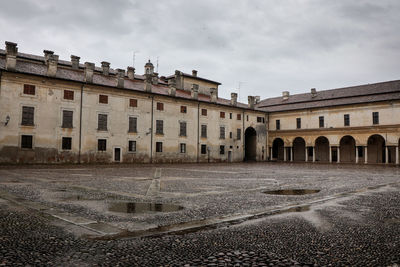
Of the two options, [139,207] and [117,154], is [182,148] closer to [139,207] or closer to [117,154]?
[117,154]

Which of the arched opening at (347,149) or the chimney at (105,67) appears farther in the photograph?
the arched opening at (347,149)

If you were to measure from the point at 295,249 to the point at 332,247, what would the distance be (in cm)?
53

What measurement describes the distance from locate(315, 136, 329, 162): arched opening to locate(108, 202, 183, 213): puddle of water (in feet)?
152

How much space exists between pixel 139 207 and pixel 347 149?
1834 inches

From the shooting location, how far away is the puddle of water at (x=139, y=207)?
6.22m

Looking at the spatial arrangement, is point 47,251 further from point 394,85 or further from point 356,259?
point 394,85

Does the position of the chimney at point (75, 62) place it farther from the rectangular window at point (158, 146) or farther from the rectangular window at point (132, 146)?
the rectangular window at point (158, 146)

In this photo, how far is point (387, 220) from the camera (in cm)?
549

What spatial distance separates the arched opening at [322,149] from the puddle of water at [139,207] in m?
46.3

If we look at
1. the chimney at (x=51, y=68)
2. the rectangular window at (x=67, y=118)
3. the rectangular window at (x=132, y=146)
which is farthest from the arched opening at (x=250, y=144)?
the chimney at (x=51, y=68)

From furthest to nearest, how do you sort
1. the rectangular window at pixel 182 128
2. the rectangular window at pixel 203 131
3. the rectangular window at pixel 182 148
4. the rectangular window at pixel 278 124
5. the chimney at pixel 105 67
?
the rectangular window at pixel 278 124 → the rectangular window at pixel 203 131 → the rectangular window at pixel 182 128 → the rectangular window at pixel 182 148 → the chimney at pixel 105 67

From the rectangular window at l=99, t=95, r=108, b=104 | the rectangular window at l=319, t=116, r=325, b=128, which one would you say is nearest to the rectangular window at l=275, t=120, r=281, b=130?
the rectangular window at l=319, t=116, r=325, b=128

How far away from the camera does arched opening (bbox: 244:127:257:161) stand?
4983cm

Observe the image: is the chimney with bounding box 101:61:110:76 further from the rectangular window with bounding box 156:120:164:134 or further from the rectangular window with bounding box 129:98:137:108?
the rectangular window with bounding box 156:120:164:134
